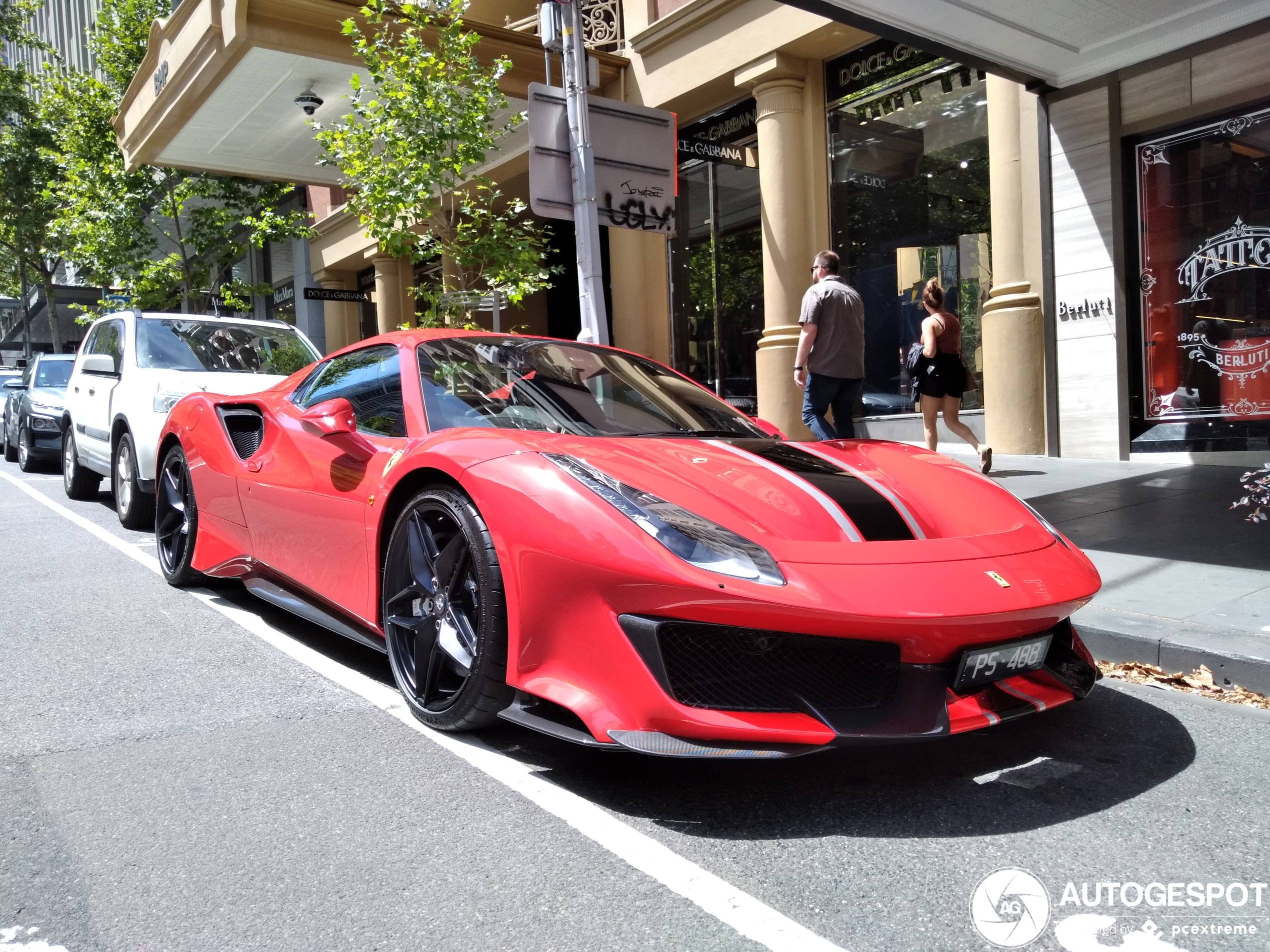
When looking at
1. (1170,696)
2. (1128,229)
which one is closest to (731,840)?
(1170,696)

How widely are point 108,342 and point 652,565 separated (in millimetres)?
7561

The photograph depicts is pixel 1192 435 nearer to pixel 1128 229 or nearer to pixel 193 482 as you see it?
pixel 1128 229

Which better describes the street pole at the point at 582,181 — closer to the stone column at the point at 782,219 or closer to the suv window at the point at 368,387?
the suv window at the point at 368,387

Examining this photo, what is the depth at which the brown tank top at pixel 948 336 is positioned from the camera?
28.3 feet

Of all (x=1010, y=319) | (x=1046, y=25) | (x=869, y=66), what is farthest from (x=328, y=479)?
(x=869, y=66)

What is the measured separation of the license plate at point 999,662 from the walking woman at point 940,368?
5.91 m

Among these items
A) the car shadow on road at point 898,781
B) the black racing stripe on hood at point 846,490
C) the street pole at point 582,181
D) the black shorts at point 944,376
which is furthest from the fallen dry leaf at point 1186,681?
the black shorts at point 944,376

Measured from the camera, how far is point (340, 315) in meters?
25.9

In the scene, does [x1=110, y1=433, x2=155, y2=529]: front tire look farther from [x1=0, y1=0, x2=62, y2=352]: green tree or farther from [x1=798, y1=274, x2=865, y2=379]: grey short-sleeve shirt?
[x1=0, y1=0, x2=62, y2=352]: green tree

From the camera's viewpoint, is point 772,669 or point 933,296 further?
point 933,296

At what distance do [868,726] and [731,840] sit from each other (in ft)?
1.36

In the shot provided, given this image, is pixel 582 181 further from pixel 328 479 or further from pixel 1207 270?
pixel 1207 270

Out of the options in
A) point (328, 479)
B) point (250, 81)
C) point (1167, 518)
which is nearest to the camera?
point (328, 479)

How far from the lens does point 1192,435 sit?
8859mm
